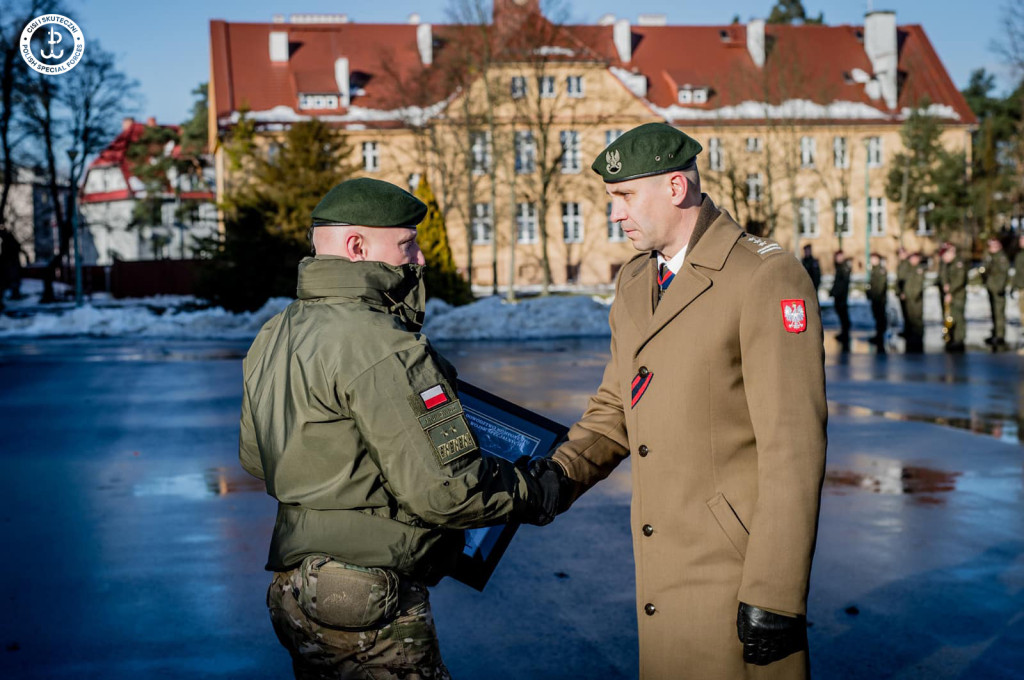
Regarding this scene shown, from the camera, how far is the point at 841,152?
193 ft

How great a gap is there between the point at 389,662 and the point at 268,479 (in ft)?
1.95

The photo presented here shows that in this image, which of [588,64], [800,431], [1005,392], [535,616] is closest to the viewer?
[800,431]

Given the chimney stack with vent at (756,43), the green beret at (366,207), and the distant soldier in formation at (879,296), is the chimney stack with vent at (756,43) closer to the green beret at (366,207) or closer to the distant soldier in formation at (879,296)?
the distant soldier in formation at (879,296)

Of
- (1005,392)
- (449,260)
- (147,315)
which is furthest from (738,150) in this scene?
(1005,392)

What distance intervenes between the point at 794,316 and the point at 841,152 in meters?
59.4

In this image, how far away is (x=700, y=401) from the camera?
288 centimetres

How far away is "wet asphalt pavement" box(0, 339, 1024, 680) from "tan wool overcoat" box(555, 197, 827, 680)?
6.66ft

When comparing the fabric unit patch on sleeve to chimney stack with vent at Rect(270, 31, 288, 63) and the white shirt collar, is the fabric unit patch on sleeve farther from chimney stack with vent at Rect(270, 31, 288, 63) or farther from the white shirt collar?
chimney stack with vent at Rect(270, 31, 288, 63)

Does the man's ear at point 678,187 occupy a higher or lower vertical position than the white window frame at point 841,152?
lower

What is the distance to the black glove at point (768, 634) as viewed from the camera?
8.84 feet

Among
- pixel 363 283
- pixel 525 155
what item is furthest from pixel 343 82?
pixel 363 283

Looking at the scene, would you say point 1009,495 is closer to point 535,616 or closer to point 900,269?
point 535,616

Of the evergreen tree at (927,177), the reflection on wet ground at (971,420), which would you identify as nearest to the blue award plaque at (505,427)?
the reflection on wet ground at (971,420)

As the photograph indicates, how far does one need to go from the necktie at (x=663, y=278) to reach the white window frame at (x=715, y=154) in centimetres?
5452
